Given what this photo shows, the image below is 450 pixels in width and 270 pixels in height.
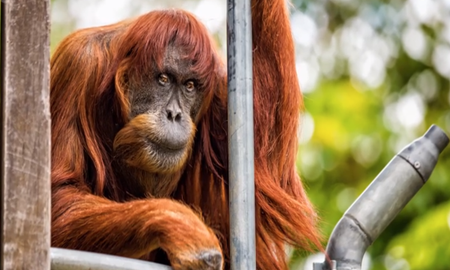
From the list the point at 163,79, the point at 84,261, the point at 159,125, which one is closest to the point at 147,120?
the point at 159,125

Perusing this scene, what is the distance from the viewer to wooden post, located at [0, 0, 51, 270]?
2121 mm

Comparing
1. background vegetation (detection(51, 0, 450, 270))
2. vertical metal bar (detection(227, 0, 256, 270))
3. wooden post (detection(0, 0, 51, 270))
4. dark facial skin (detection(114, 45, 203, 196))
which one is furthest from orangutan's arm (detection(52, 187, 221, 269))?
background vegetation (detection(51, 0, 450, 270))

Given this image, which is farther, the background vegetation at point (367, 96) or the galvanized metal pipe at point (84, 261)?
the background vegetation at point (367, 96)

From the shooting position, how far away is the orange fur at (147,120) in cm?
352

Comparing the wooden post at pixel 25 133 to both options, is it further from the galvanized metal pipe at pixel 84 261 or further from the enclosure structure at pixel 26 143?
the galvanized metal pipe at pixel 84 261

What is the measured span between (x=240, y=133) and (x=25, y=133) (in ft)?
2.27

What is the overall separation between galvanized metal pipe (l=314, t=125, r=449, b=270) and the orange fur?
0.70m

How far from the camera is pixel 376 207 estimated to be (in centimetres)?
302

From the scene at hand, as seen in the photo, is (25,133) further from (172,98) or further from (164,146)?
(172,98)

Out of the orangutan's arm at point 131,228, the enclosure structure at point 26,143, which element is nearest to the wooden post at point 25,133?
the enclosure structure at point 26,143

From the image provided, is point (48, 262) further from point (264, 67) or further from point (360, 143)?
point (360, 143)

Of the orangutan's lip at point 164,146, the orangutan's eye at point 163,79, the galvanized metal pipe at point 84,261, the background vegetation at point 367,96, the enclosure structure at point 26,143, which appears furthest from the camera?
the background vegetation at point 367,96

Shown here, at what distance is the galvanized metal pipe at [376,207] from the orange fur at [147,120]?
0.70 m

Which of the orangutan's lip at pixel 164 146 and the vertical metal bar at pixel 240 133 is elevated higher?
the vertical metal bar at pixel 240 133
